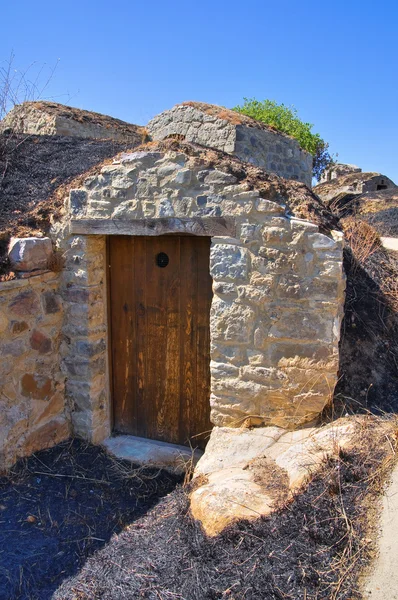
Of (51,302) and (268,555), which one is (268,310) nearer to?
(268,555)

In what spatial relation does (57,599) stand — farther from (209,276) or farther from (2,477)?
(209,276)

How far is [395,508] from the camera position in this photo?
2.25 metres

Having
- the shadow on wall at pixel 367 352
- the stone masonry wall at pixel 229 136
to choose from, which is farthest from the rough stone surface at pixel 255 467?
the stone masonry wall at pixel 229 136

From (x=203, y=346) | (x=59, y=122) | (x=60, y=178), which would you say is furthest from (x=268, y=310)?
(x=59, y=122)

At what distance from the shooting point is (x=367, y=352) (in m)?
3.66

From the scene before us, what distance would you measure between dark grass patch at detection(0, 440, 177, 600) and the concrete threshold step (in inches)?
3.3

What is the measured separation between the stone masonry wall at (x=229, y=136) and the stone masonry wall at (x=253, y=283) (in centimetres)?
572

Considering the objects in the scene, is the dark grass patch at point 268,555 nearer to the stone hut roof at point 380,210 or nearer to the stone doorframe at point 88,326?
the stone doorframe at point 88,326

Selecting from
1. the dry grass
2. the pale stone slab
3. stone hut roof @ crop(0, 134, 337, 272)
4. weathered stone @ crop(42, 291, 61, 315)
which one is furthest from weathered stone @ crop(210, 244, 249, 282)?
weathered stone @ crop(42, 291, 61, 315)

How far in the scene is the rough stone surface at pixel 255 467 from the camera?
8.50 feet

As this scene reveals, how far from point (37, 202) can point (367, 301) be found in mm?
3196

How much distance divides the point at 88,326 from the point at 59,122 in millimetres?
6442

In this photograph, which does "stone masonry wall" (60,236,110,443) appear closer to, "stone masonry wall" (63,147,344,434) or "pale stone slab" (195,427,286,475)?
"stone masonry wall" (63,147,344,434)

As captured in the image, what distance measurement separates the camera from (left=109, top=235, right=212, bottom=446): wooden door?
379cm
